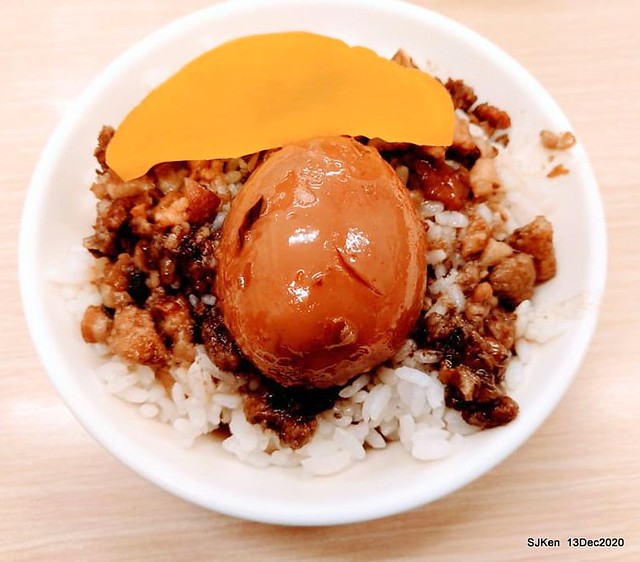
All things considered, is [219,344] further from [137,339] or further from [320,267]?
[320,267]

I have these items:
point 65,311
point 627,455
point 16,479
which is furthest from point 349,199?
point 16,479

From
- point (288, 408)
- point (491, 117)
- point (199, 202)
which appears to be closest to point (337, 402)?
point (288, 408)

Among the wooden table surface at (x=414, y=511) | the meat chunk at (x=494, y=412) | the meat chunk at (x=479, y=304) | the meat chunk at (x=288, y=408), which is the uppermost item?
the meat chunk at (x=479, y=304)

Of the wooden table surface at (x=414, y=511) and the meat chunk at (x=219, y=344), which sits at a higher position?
the meat chunk at (x=219, y=344)

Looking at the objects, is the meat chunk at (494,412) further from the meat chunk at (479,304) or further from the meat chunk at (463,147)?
the meat chunk at (463,147)

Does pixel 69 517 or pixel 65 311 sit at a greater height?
pixel 65 311

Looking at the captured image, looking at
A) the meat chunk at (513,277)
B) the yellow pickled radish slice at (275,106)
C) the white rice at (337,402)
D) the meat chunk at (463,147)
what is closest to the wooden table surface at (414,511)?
the white rice at (337,402)

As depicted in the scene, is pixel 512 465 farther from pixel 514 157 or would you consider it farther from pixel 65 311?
pixel 65 311
